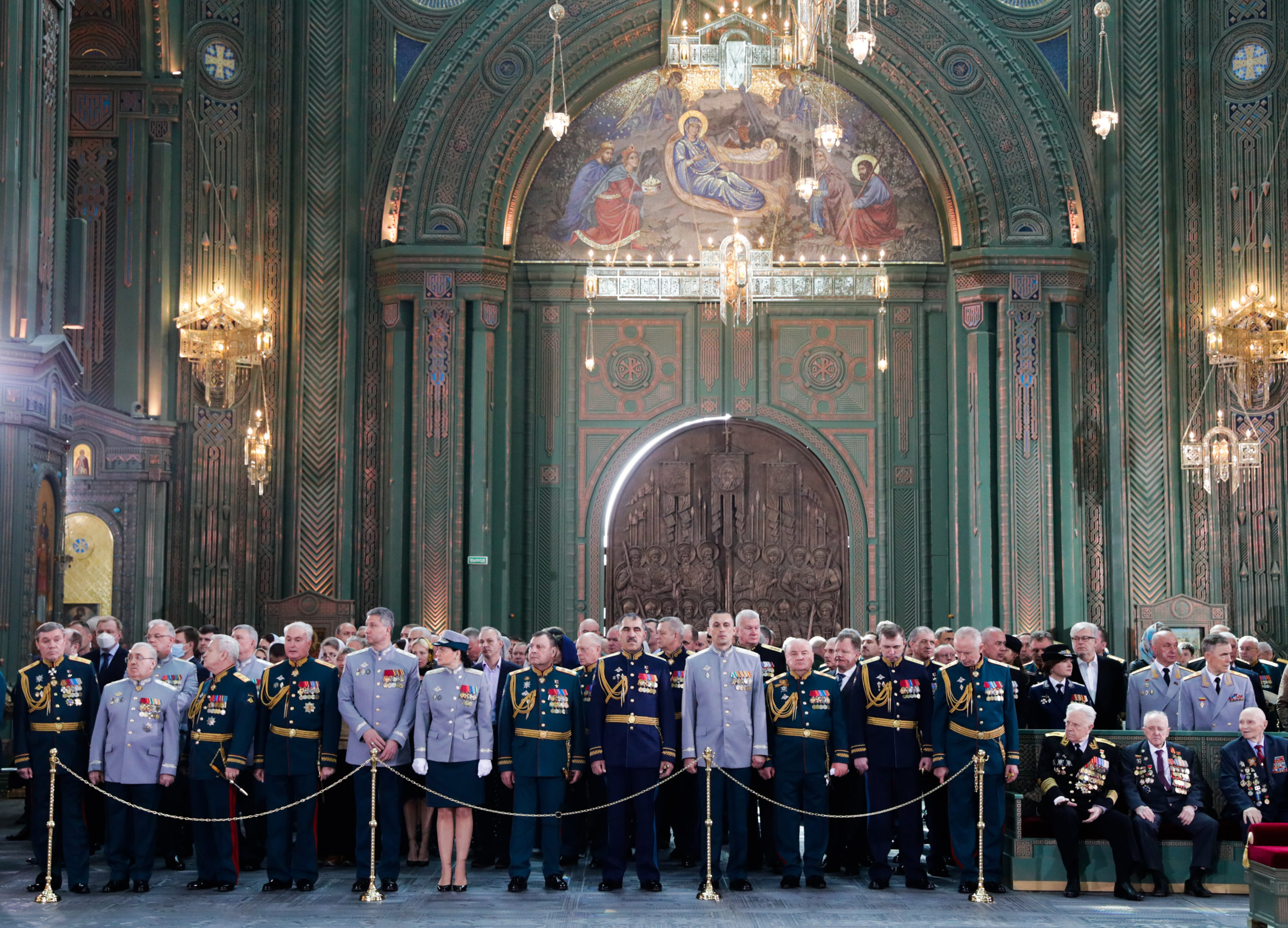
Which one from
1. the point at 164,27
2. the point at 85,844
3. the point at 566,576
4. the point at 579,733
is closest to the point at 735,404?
the point at 566,576

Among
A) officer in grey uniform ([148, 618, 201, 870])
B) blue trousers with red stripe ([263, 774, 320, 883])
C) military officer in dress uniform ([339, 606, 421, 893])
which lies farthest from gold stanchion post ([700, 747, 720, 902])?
military officer in dress uniform ([339, 606, 421, 893])

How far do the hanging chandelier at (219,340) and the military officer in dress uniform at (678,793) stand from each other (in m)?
7.77

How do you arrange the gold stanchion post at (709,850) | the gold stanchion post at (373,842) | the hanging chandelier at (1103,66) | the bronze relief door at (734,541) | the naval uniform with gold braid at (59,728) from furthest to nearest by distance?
the bronze relief door at (734,541)
the hanging chandelier at (1103,66)
the naval uniform with gold braid at (59,728)
the gold stanchion post at (709,850)
the gold stanchion post at (373,842)

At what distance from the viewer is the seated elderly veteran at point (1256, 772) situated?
9.59 meters

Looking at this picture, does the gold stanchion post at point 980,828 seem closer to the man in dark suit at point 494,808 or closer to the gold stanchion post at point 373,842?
the man in dark suit at point 494,808

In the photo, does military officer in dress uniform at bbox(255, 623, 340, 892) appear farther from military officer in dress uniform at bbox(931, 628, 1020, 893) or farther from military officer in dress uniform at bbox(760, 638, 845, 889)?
military officer in dress uniform at bbox(931, 628, 1020, 893)

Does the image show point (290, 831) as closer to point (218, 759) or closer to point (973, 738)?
point (218, 759)

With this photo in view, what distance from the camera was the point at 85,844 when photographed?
368 inches

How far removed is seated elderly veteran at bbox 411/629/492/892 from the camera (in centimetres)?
943

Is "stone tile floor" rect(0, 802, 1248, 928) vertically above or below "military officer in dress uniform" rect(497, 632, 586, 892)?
below

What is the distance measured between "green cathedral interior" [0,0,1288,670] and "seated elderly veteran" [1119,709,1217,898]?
736cm

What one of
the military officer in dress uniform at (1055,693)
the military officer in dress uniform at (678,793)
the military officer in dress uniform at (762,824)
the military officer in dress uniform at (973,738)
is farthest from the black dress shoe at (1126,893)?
the military officer in dress uniform at (678,793)

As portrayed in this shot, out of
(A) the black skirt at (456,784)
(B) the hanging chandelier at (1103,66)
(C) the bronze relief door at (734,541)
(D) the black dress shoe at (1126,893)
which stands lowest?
(D) the black dress shoe at (1126,893)

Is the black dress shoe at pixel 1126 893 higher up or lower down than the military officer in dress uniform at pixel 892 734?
lower down
